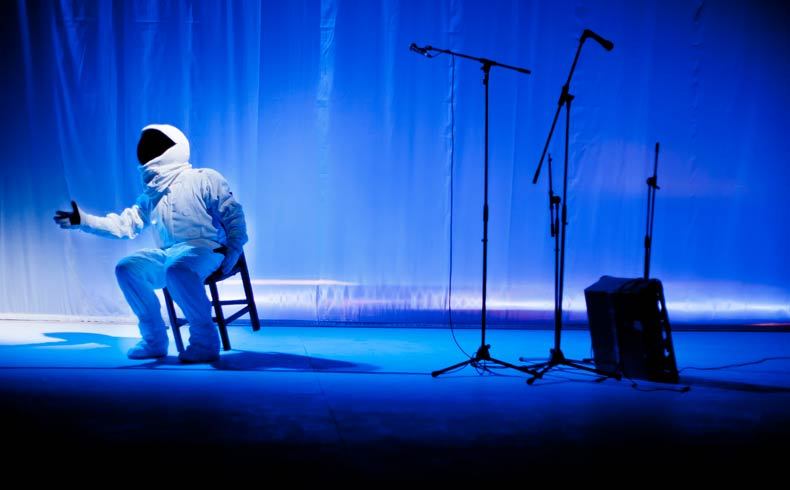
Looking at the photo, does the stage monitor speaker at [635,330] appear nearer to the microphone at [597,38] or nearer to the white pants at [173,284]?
the microphone at [597,38]

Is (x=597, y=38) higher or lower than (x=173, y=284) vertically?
higher

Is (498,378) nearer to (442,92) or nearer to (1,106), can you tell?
(442,92)

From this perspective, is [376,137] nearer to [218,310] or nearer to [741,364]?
[218,310]

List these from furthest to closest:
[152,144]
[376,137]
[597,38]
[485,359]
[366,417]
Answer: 1. [376,137]
2. [152,144]
3. [485,359]
4. [597,38]
5. [366,417]

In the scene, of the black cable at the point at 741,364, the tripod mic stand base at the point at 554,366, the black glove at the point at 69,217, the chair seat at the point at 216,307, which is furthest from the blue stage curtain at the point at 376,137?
the tripod mic stand base at the point at 554,366

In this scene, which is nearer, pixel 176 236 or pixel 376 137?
pixel 176 236

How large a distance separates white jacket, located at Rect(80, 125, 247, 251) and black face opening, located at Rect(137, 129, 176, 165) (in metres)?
0.03

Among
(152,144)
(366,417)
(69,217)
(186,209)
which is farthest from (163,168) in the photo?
(366,417)

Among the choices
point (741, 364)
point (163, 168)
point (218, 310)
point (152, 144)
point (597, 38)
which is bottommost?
point (741, 364)

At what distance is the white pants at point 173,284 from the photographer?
9.75 ft

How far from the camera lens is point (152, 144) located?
3277 millimetres

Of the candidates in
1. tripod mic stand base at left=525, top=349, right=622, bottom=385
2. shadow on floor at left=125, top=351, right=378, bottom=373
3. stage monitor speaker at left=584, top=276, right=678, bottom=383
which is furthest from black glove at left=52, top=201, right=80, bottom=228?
stage monitor speaker at left=584, top=276, right=678, bottom=383


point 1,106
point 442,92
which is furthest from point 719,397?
point 1,106

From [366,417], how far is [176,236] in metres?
1.67
